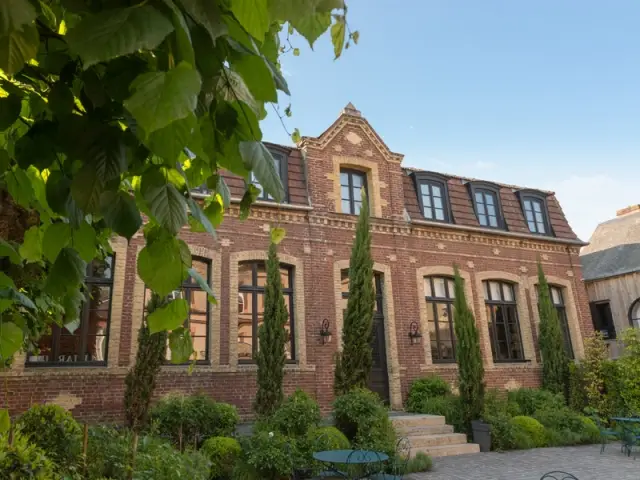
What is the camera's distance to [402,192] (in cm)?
1424

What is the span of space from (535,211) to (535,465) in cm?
1014

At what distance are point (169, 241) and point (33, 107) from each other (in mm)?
732

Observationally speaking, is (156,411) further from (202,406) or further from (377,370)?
(377,370)

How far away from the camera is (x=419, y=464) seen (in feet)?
26.3

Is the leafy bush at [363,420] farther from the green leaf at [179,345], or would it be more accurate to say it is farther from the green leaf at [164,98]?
the green leaf at [164,98]

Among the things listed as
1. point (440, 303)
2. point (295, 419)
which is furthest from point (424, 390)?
point (295, 419)

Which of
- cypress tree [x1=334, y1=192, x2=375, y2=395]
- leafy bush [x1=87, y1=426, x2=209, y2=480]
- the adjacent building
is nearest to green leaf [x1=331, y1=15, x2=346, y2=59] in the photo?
leafy bush [x1=87, y1=426, x2=209, y2=480]

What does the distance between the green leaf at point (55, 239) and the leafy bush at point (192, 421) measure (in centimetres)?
780

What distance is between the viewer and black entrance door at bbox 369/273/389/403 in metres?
12.3

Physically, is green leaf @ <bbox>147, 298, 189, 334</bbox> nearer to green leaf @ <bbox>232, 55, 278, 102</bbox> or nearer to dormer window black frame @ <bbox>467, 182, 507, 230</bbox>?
green leaf @ <bbox>232, 55, 278, 102</bbox>

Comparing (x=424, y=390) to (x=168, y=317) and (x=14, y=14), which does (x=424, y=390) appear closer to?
(x=168, y=317)

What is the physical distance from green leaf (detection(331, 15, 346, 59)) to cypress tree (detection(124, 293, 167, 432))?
7866mm

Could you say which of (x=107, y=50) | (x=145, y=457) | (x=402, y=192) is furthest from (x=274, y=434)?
(x=402, y=192)

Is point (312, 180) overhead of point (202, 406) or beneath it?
overhead
